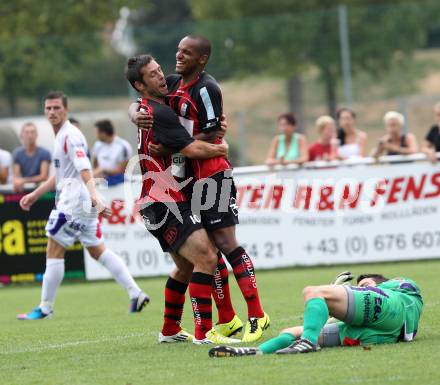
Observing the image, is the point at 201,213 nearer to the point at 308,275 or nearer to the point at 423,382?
the point at 423,382

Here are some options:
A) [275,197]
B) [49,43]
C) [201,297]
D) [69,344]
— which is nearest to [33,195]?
[69,344]

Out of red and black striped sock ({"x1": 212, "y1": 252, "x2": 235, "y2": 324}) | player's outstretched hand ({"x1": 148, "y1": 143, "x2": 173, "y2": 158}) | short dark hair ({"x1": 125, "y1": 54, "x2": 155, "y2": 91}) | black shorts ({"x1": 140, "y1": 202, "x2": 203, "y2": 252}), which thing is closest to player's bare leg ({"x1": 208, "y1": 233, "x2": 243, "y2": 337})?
red and black striped sock ({"x1": 212, "y1": 252, "x2": 235, "y2": 324})

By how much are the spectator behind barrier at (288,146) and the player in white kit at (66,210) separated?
199 inches

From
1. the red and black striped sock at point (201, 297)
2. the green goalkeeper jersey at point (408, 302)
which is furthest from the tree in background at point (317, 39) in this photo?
the green goalkeeper jersey at point (408, 302)

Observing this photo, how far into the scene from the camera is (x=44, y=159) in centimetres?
1738

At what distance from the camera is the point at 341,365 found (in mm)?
7043

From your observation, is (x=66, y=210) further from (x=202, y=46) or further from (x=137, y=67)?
(x=202, y=46)

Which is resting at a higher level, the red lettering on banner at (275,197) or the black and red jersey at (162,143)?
the black and red jersey at (162,143)

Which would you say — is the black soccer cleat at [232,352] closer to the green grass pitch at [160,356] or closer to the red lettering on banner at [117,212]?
the green grass pitch at [160,356]

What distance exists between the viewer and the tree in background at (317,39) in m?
21.6

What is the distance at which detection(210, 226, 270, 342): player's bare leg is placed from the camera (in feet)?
28.7

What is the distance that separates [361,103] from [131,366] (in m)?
18.3

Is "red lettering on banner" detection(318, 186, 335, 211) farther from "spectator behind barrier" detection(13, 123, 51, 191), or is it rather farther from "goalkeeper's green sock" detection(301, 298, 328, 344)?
"goalkeeper's green sock" detection(301, 298, 328, 344)

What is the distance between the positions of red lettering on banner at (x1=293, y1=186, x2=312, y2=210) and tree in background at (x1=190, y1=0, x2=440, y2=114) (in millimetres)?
5443
